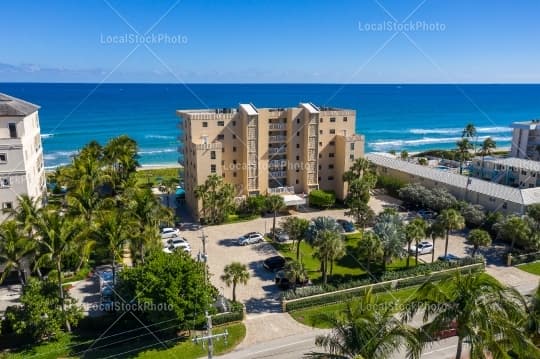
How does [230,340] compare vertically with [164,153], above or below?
below

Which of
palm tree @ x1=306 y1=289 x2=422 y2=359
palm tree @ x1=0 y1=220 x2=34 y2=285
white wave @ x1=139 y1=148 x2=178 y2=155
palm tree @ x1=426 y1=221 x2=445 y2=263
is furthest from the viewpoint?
white wave @ x1=139 y1=148 x2=178 y2=155

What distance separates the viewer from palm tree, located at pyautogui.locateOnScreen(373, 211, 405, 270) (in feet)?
118

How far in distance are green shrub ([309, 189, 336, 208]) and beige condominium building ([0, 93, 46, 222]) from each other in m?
33.5

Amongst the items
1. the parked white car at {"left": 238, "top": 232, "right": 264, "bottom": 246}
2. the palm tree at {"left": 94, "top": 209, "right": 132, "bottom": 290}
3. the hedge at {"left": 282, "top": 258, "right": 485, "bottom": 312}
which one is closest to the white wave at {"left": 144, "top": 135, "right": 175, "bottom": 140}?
the parked white car at {"left": 238, "top": 232, "right": 264, "bottom": 246}

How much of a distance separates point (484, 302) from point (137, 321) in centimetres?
2343

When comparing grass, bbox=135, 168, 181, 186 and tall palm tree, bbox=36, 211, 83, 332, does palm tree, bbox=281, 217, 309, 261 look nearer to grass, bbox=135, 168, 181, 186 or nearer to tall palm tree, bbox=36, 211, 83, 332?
tall palm tree, bbox=36, 211, 83, 332

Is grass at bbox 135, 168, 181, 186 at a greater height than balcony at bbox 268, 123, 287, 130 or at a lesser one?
lesser

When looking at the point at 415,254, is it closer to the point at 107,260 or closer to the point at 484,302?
the point at 484,302

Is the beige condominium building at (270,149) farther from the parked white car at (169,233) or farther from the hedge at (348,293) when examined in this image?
the hedge at (348,293)

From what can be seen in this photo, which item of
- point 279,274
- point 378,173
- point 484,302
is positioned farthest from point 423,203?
point 484,302

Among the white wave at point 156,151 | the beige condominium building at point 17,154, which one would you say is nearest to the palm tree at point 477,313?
the beige condominium building at point 17,154

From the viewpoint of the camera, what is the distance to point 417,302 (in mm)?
19359

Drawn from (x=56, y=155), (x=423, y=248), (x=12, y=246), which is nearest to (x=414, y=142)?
(x=423, y=248)

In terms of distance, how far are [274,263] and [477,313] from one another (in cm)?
2427
